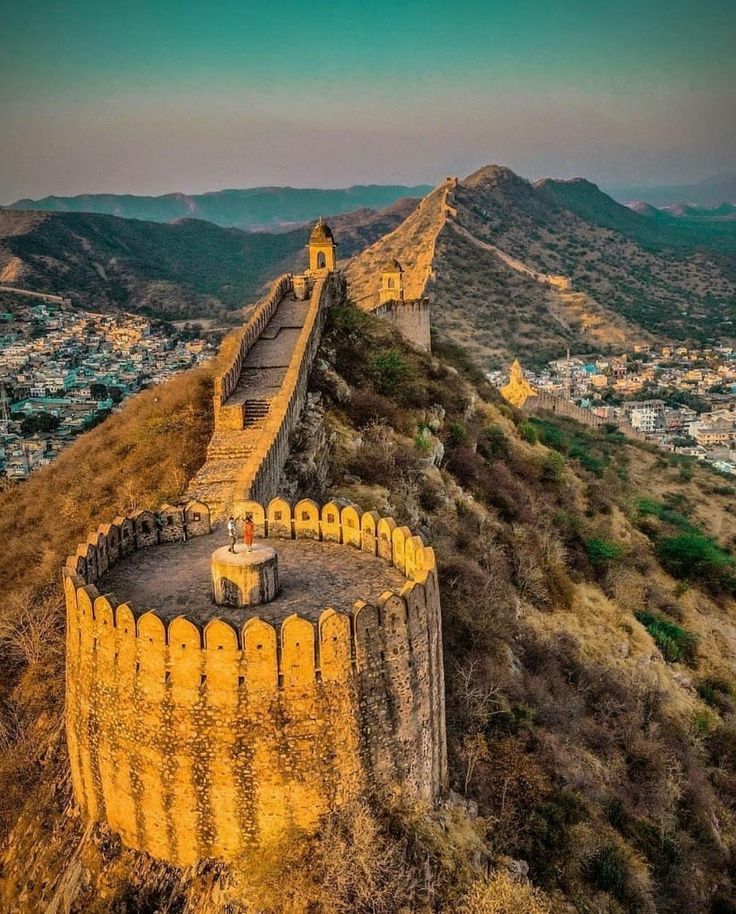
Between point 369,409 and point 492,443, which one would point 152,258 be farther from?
point 369,409

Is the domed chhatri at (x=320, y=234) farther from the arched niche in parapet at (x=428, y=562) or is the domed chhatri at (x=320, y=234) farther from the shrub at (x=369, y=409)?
the arched niche in parapet at (x=428, y=562)

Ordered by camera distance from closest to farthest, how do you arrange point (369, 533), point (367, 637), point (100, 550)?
point (367, 637)
point (100, 550)
point (369, 533)

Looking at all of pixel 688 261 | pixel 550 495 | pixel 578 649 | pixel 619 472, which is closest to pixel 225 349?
pixel 550 495

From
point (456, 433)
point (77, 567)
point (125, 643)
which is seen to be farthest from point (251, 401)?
point (125, 643)

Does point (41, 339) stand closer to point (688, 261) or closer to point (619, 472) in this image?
point (619, 472)

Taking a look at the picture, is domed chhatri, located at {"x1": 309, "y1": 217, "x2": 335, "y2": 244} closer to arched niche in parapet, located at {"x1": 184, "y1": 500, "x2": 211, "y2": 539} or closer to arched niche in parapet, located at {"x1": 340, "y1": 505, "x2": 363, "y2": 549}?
arched niche in parapet, located at {"x1": 184, "y1": 500, "x2": 211, "y2": 539}
